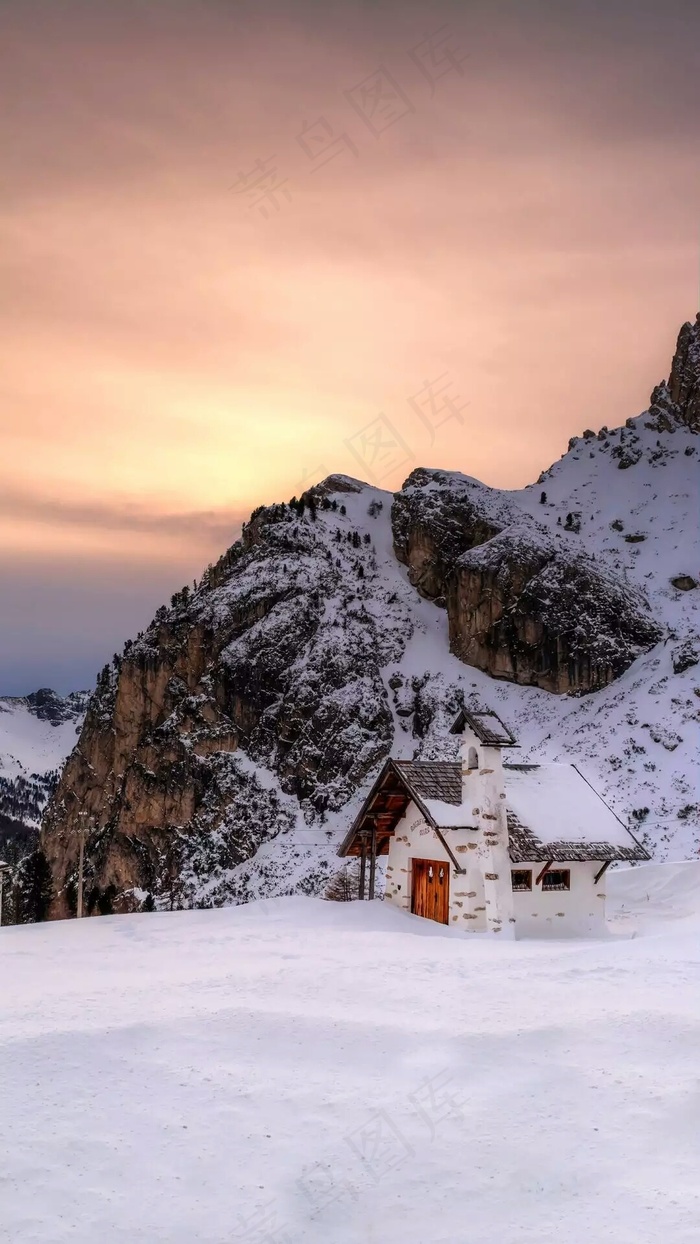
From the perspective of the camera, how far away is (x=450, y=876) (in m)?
25.4

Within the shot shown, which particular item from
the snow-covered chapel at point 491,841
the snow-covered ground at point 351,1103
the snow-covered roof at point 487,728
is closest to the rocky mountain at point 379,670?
the snow-covered chapel at point 491,841

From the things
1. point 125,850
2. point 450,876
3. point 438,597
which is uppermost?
point 438,597

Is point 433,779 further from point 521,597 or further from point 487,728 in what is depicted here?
point 521,597

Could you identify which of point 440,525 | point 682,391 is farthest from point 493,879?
point 682,391

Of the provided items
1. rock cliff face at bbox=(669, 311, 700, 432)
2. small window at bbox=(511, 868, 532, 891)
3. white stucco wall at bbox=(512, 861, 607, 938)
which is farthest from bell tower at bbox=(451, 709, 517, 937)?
rock cliff face at bbox=(669, 311, 700, 432)

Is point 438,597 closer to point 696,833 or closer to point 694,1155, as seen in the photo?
point 696,833

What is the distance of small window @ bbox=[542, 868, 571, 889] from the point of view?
26.1 metres

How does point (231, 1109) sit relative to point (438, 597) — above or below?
below

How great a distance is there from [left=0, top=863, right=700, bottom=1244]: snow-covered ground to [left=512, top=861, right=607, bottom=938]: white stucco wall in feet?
25.3

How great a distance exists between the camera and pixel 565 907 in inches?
1035

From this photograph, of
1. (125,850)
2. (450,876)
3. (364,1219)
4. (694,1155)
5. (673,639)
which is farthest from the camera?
(125,850)

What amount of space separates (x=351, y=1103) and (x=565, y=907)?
1701 centimetres

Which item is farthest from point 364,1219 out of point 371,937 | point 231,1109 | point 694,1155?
point 371,937

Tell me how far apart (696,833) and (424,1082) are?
4148 cm
